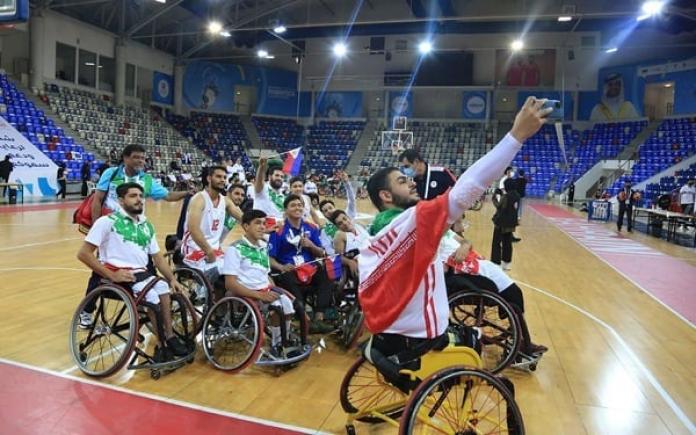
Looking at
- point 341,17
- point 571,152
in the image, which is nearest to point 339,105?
point 341,17

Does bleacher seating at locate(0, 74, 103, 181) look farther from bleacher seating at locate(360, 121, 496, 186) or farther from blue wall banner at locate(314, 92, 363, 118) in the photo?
blue wall banner at locate(314, 92, 363, 118)

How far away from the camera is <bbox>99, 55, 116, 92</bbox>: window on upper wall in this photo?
71.3ft

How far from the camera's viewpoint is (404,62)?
2666cm

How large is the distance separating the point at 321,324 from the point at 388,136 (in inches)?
877

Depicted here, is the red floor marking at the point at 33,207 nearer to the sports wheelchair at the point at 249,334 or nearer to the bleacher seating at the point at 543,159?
the sports wheelchair at the point at 249,334

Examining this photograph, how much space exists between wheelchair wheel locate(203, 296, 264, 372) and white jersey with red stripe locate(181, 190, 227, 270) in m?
0.55

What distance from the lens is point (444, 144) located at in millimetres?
26000

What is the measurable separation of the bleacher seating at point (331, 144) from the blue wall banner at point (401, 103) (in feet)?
6.25

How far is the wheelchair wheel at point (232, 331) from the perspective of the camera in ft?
9.82

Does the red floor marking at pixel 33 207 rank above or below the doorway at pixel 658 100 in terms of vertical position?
below

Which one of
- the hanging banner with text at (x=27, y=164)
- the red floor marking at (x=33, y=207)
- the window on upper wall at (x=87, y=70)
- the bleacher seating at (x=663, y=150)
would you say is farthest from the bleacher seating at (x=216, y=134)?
the bleacher seating at (x=663, y=150)

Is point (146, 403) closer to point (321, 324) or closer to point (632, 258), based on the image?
point (321, 324)

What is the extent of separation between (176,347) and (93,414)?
0.63 metres

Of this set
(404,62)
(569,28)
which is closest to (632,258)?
(569,28)
